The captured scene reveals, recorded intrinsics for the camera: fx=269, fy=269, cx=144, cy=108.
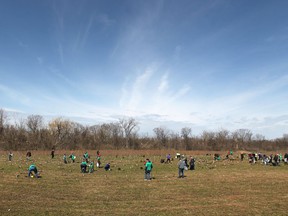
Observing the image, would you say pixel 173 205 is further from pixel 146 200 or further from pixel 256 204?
pixel 256 204

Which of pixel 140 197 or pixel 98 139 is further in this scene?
pixel 98 139

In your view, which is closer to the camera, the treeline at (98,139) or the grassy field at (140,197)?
Answer: the grassy field at (140,197)

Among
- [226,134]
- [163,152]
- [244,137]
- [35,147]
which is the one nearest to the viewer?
[163,152]

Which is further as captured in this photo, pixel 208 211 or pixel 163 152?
pixel 163 152

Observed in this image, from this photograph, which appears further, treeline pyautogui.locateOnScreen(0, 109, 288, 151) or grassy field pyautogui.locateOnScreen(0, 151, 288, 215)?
treeline pyautogui.locateOnScreen(0, 109, 288, 151)

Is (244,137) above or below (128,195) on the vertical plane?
above

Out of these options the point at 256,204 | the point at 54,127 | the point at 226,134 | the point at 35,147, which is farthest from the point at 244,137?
the point at 256,204

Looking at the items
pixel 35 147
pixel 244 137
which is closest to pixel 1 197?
pixel 35 147

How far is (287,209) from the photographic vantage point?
12453 mm

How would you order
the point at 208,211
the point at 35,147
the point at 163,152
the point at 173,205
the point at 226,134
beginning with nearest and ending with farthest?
the point at 208,211
the point at 173,205
the point at 163,152
the point at 35,147
the point at 226,134

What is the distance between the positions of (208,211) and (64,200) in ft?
23.8

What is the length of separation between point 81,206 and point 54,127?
8944 centimetres

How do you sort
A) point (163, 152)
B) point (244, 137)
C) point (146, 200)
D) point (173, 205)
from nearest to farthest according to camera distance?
1. point (173, 205)
2. point (146, 200)
3. point (163, 152)
4. point (244, 137)

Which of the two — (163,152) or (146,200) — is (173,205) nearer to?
(146,200)
